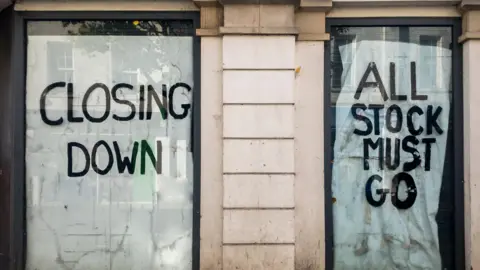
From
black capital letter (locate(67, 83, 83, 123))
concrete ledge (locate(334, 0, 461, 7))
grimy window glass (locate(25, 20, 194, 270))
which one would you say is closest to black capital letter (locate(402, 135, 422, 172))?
concrete ledge (locate(334, 0, 461, 7))

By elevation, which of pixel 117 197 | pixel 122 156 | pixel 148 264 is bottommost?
pixel 148 264

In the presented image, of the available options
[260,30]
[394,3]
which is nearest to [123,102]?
[260,30]

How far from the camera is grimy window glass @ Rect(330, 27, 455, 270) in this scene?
246 inches

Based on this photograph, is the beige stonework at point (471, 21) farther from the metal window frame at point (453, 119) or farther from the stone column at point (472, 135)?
the metal window frame at point (453, 119)

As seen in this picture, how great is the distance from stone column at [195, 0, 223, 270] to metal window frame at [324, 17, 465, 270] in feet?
4.10

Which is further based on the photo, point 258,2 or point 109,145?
point 109,145

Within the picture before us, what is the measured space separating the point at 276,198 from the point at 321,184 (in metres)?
0.58

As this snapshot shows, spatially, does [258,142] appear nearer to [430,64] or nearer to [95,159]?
[95,159]

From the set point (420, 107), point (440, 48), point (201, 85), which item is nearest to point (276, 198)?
point (201, 85)

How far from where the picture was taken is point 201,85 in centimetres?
612

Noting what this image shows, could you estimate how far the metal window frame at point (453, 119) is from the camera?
6.14 meters

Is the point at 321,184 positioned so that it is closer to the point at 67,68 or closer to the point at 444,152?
the point at 444,152

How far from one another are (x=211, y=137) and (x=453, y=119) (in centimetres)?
287

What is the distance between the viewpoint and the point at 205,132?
6105 mm
